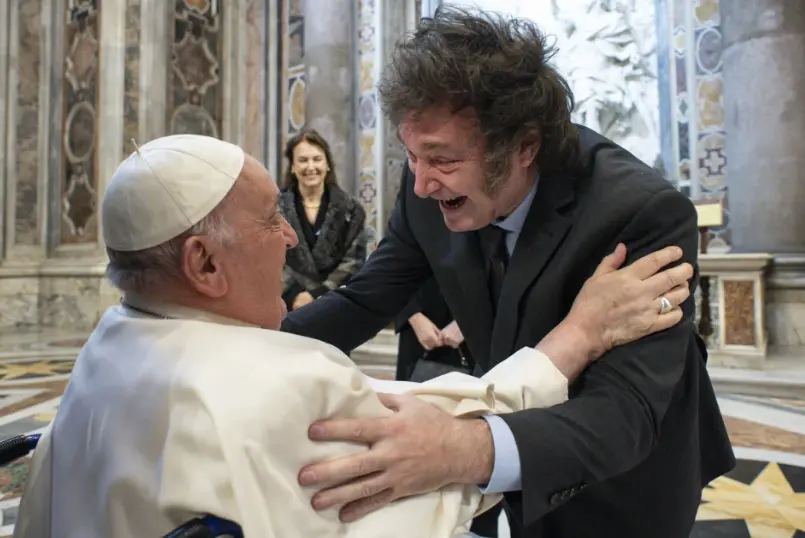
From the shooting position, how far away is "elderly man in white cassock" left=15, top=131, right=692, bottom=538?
2.65 ft

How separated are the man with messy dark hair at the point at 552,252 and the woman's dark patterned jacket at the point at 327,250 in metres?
2.46

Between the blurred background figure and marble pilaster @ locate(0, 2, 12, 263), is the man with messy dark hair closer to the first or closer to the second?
the blurred background figure

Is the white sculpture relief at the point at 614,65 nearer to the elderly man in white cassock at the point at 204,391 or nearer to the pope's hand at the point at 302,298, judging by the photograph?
the pope's hand at the point at 302,298

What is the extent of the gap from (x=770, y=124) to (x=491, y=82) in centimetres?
535

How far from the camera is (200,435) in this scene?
801mm

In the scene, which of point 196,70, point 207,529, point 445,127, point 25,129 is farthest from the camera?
point 196,70

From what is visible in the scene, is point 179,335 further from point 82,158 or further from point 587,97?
point 82,158

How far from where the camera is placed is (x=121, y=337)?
0.96m

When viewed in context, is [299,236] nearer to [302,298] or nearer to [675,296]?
[302,298]

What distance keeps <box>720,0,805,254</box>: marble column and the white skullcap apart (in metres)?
5.78

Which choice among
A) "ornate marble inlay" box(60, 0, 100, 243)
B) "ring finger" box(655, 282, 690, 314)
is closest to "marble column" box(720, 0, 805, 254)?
"ring finger" box(655, 282, 690, 314)

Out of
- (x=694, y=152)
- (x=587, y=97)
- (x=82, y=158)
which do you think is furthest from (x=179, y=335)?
(x=82, y=158)

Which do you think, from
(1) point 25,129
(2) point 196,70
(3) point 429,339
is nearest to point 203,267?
(3) point 429,339

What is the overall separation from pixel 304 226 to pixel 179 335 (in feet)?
10.4
